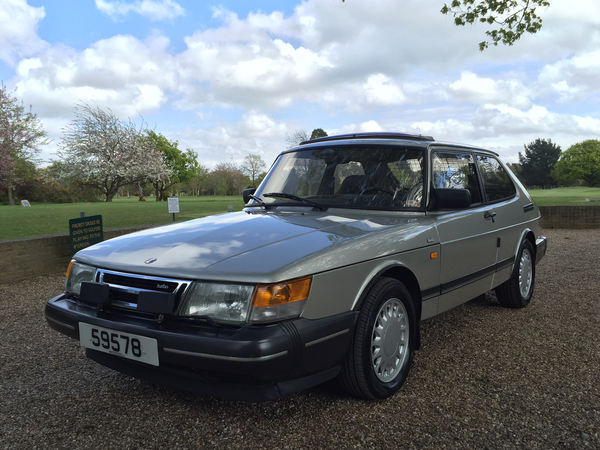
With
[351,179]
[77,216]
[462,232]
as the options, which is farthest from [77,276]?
[77,216]

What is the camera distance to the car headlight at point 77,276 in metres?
2.68

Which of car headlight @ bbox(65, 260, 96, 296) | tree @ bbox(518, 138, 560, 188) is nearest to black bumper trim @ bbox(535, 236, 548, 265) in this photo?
car headlight @ bbox(65, 260, 96, 296)

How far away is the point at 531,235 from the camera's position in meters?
5.04

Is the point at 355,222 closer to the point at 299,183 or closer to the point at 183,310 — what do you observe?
the point at 299,183

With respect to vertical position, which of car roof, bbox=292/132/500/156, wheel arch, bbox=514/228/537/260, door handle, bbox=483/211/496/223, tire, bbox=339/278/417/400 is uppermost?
car roof, bbox=292/132/500/156

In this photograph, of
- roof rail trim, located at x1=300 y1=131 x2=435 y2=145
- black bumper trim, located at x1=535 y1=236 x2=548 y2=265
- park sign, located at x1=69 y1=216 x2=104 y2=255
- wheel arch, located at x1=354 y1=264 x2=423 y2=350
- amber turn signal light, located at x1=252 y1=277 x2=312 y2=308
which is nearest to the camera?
amber turn signal light, located at x1=252 y1=277 x2=312 y2=308

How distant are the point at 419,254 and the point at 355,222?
493mm

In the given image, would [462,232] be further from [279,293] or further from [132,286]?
[132,286]

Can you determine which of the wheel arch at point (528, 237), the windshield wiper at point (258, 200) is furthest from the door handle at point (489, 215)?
the windshield wiper at point (258, 200)

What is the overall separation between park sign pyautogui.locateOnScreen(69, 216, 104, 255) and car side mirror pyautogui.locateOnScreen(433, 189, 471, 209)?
6.26 m

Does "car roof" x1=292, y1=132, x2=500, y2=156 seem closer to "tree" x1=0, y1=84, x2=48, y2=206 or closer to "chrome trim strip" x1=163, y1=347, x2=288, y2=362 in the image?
"chrome trim strip" x1=163, y1=347, x2=288, y2=362

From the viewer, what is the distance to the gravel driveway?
2320 mm

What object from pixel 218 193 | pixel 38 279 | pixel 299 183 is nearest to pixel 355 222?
pixel 299 183

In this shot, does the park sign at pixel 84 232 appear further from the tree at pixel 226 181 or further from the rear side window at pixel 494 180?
the tree at pixel 226 181
